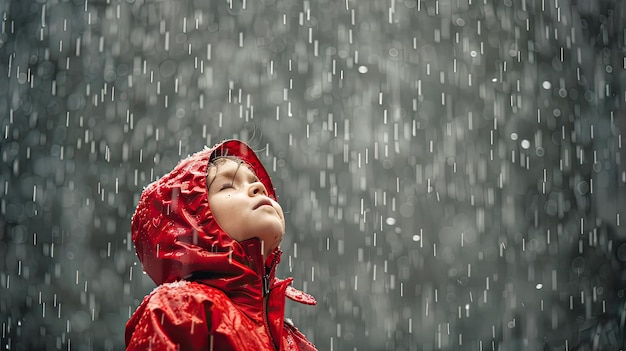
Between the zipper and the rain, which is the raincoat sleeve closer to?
the zipper

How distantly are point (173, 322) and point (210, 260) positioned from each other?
17 cm

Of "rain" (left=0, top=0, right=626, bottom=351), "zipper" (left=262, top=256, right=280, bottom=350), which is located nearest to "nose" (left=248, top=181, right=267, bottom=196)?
"zipper" (left=262, top=256, right=280, bottom=350)

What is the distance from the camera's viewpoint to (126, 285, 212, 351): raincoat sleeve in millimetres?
1324

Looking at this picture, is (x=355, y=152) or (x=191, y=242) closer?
(x=191, y=242)

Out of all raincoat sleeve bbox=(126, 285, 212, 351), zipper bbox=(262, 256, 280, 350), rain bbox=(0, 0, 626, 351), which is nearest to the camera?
raincoat sleeve bbox=(126, 285, 212, 351)

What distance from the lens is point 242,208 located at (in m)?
1.53

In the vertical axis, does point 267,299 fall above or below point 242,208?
below

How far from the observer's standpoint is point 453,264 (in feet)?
15.2

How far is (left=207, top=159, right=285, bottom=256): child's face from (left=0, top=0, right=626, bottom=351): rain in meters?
2.70

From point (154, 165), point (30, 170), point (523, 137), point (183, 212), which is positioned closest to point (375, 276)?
point (523, 137)

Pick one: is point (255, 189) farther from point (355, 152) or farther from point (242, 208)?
point (355, 152)

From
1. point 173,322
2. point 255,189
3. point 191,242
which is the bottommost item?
point 173,322

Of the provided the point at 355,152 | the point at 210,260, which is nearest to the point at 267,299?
the point at 210,260

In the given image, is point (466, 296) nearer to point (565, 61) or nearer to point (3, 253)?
point (565, 61)
